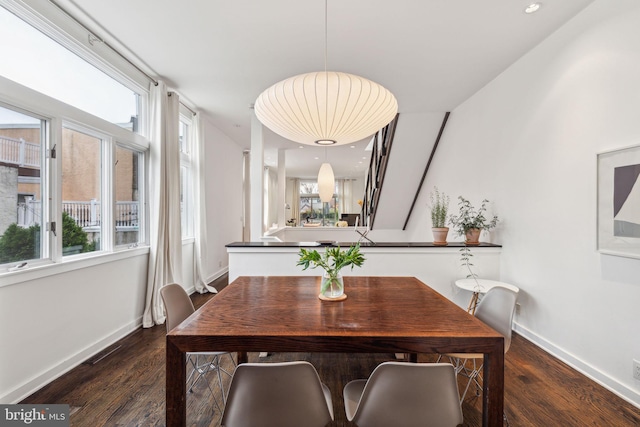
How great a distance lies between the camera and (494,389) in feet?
4.19

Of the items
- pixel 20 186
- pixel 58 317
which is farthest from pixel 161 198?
pixel 58 317

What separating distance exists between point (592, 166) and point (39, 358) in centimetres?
425

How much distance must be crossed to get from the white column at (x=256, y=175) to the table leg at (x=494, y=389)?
3369mm

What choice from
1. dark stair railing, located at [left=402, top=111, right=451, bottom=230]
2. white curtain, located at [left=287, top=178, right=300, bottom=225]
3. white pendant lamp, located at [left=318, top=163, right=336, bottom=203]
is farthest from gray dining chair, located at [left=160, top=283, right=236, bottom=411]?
white curtain, located at [left=287, top=178, right=300, bottom=225]

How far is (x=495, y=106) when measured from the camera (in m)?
3.39

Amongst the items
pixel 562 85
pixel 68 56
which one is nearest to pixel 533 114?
pixel 562 85

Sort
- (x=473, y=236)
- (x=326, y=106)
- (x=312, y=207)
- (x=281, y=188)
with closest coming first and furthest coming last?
(x=326, y=106) < (x=473, y=236) < (x=281, y=188) < (x=312, y=207)

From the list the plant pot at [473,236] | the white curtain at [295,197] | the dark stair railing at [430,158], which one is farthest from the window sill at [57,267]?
the white curtain at [295,197]

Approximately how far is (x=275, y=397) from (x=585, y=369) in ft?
8.39

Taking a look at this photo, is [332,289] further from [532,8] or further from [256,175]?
[256,175]

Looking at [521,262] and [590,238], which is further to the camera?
[521,262]

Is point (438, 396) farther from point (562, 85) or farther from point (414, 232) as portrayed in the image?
point (414, 232)

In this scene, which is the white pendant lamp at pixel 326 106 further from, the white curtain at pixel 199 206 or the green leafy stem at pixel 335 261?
the white curtain at pixel 199 206

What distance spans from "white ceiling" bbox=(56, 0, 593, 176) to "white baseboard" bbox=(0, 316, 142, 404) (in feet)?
8.83
